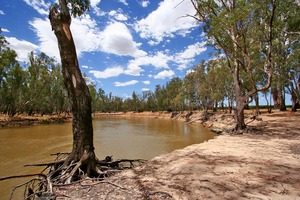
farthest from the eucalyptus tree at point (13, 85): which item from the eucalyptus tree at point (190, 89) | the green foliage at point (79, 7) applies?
the eucalyptus tree at point (190, 89)

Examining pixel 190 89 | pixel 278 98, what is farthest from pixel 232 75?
pixel 190 89

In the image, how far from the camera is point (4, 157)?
1123 cm

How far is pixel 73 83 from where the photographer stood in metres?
5.38

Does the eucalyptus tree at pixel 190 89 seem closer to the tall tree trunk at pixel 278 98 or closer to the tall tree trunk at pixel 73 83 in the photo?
the tall tree trunk at pixel 278 98

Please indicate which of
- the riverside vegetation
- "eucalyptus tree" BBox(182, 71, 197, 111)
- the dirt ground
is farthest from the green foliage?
"eucalyptus tree" BBox(182, 71, 197, 111)

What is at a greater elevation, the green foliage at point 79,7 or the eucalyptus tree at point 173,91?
the eucalyptus tree at point 173,91

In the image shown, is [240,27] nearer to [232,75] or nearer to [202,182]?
[232,75]

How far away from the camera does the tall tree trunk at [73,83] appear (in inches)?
209

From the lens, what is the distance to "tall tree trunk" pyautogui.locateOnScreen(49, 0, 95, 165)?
5301 millimetres

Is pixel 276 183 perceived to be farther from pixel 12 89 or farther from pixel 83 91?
pixel 12 89

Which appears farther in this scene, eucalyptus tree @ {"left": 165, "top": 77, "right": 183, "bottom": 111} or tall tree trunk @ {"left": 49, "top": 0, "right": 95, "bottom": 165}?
eucalyptus tree @ {"left": 165, "top": 77, "right": 183, "bottom": 111}

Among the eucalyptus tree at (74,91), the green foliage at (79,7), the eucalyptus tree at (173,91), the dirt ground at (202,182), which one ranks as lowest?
the dirt ground at (202,182)

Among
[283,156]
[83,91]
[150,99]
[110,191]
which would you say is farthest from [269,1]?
[150,99]

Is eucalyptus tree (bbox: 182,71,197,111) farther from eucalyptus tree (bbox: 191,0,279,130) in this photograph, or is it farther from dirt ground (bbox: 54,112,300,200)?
dirt ground (bbox: 54,112,300,200)
